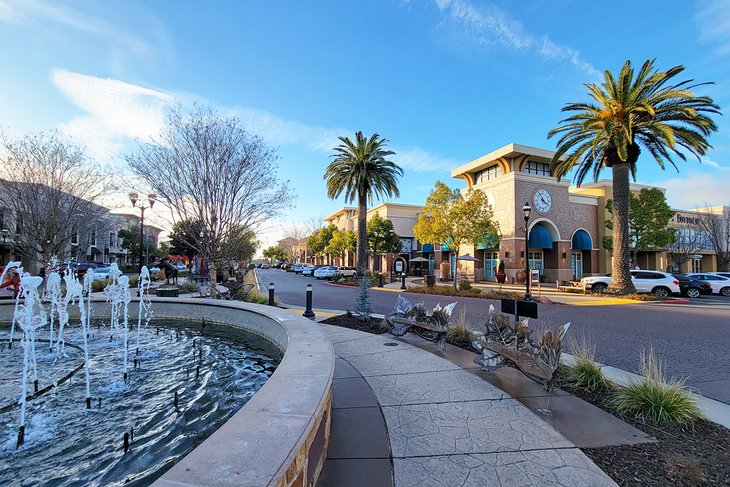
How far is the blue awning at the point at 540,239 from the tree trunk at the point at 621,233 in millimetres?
12227

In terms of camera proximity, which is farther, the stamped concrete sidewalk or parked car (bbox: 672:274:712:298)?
parked car (bbox: 672:274:712:298)

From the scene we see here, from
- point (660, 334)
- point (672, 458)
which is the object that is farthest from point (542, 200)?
point (672, 458)

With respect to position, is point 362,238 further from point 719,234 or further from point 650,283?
point 719,234

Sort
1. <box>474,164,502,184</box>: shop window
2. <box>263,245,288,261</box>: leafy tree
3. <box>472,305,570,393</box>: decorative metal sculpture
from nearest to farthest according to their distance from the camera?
1. <box>472,305,570,393</box>: decorative metal sculpture
2. <box>474,164,502,184</box>: shop window
3. <box>263,245,288,261</box>: leafy tree

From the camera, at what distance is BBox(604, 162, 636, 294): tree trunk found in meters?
20.9

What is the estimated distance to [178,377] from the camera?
636cm

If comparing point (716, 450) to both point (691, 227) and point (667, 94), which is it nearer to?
point (667, 94)

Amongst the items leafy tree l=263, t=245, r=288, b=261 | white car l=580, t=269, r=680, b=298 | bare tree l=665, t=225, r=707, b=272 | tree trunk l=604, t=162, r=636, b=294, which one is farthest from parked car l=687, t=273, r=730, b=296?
leafy tree l=263, t=245, r=288, b=261

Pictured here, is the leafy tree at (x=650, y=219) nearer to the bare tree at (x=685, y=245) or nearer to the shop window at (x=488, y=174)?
the shop window at (x=488, y=174)

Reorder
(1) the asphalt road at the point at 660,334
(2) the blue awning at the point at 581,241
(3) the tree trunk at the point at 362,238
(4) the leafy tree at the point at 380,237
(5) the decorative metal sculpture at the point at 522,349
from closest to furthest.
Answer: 1. (5) the decorative metal sculpture at the point at 522,349
2. (1) the asphalt road at the point at 660,334
3. (3) the tree trunk at the point at 362,238
4. (2) the blue awning at the point at 581,241
5. (4) the leafy tree at the point at 380,237

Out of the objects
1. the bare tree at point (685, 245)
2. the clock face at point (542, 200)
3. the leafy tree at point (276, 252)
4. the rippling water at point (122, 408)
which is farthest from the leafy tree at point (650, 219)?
the leafy tree at point (276, 252)

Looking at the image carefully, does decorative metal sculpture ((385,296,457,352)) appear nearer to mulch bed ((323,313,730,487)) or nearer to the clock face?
mulch bed ((323,313,730,487))

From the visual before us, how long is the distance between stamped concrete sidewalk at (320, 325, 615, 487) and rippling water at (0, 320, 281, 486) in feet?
5.98

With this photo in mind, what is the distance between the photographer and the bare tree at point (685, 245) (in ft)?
132
